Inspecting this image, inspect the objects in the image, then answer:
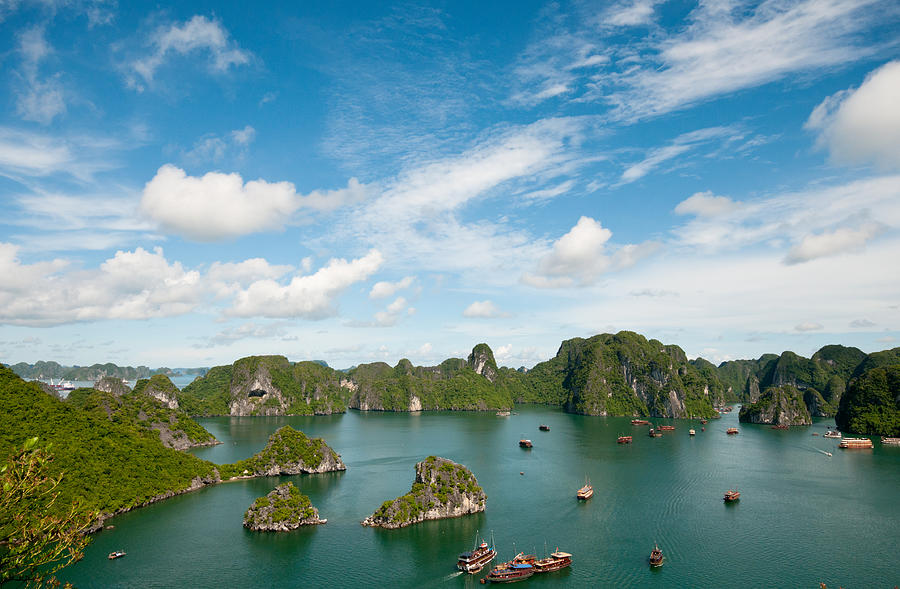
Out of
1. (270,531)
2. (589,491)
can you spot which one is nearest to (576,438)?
(589,491)

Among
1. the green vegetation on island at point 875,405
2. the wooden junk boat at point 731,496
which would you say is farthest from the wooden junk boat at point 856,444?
the wooden junk boat at point 731,496

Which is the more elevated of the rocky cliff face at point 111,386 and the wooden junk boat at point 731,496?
the rocky cliff face at point 111,386

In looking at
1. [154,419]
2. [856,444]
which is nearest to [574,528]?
[856,444]

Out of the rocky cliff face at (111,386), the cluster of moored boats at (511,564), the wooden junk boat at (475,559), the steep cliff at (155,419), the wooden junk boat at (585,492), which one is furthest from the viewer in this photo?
the rocky cliff face at (111,386)

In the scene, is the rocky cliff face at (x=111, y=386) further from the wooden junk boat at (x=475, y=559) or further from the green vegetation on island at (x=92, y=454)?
the wooden junk boat at (x=475, y=559)

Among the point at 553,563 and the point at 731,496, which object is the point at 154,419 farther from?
the point at 731,496

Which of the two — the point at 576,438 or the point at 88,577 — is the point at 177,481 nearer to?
the point at 88,577

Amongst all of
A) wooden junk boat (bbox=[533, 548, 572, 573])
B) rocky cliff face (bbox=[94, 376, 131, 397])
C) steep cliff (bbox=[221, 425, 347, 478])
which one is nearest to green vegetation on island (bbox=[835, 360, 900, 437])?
wooden junk boat (bbox=[533, 548, 572, 573])
